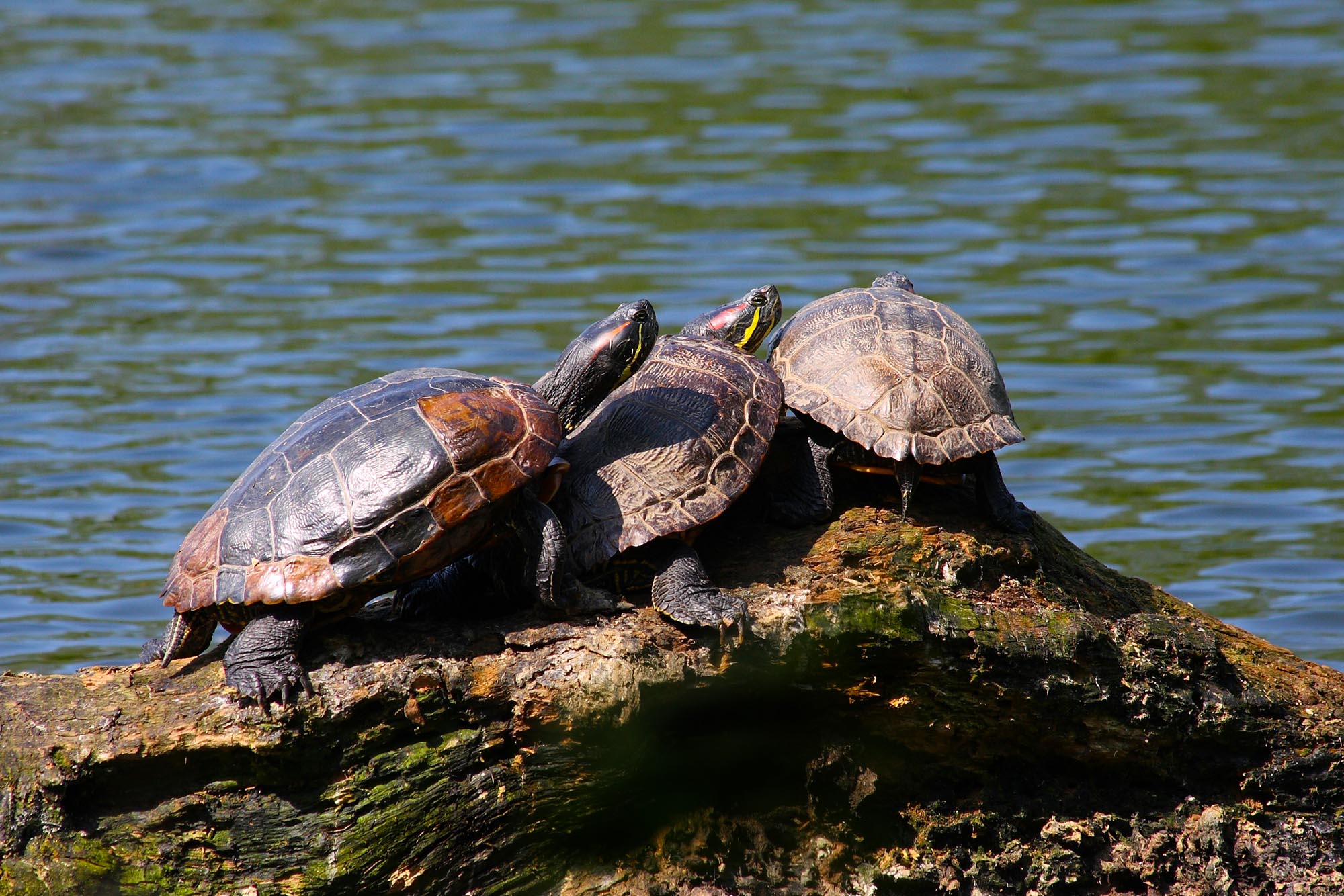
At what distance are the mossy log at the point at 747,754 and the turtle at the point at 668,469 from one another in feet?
0.61

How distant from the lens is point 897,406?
5781 millimetres

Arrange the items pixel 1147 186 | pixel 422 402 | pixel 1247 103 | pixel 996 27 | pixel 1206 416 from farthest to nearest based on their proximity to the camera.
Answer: pixel 996 27 < pixel 1247 103 < pixel 1147 186 < pixel 1206 416 < pixel 422 402

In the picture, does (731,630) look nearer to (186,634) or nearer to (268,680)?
(268,680)

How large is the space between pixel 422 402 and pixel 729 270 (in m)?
8.00

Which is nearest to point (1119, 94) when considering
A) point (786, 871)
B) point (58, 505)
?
point (58, 505)

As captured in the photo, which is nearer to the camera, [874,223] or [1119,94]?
[874,223]

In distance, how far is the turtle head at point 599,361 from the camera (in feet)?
19.3

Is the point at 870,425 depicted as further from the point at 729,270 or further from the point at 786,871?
the point at 729,270

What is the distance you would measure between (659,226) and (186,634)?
31.4ft

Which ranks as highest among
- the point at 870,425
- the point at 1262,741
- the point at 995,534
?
the point at 870,425

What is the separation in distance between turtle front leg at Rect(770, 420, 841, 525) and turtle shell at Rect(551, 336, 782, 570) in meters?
0.23

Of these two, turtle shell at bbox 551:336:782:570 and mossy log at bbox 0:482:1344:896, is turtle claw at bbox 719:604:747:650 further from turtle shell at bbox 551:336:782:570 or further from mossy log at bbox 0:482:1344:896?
turtle shell at bbox 551:336:782:570

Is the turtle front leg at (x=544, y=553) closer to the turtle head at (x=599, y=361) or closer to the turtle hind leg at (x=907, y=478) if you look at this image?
the turtle head at (x=599, y=361)

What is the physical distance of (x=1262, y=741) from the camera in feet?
18.1
